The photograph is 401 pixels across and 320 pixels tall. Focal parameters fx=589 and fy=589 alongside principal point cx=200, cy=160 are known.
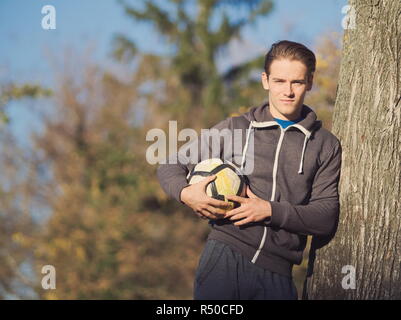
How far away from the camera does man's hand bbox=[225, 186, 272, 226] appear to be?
11.6ft

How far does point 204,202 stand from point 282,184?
531 millimetres

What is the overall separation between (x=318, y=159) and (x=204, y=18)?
17.8m

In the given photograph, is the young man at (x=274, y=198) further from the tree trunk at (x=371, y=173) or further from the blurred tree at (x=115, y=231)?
the blurred tree at (x=115, y=231)

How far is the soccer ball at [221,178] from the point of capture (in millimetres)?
3537

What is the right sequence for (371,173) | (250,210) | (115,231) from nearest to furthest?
(250,210) → (371,173) → (115,231)

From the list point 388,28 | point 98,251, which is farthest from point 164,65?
point 388,28

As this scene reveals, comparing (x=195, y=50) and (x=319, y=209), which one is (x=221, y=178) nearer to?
(x=319, y=209)

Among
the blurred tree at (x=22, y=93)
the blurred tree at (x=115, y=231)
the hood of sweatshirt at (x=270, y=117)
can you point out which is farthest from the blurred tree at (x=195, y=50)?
the hood of sweatshirt at (x=270, y=117)

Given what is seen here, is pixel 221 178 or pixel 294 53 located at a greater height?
pixel 294 53

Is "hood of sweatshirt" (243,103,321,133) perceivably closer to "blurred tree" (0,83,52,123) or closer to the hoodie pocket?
the hoodie pocket

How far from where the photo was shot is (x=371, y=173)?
3.77m

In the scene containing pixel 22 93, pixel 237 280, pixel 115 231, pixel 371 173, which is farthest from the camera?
pixel 115 231

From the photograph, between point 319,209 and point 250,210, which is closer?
point 250,210

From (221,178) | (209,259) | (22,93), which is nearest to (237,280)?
(209,259)
